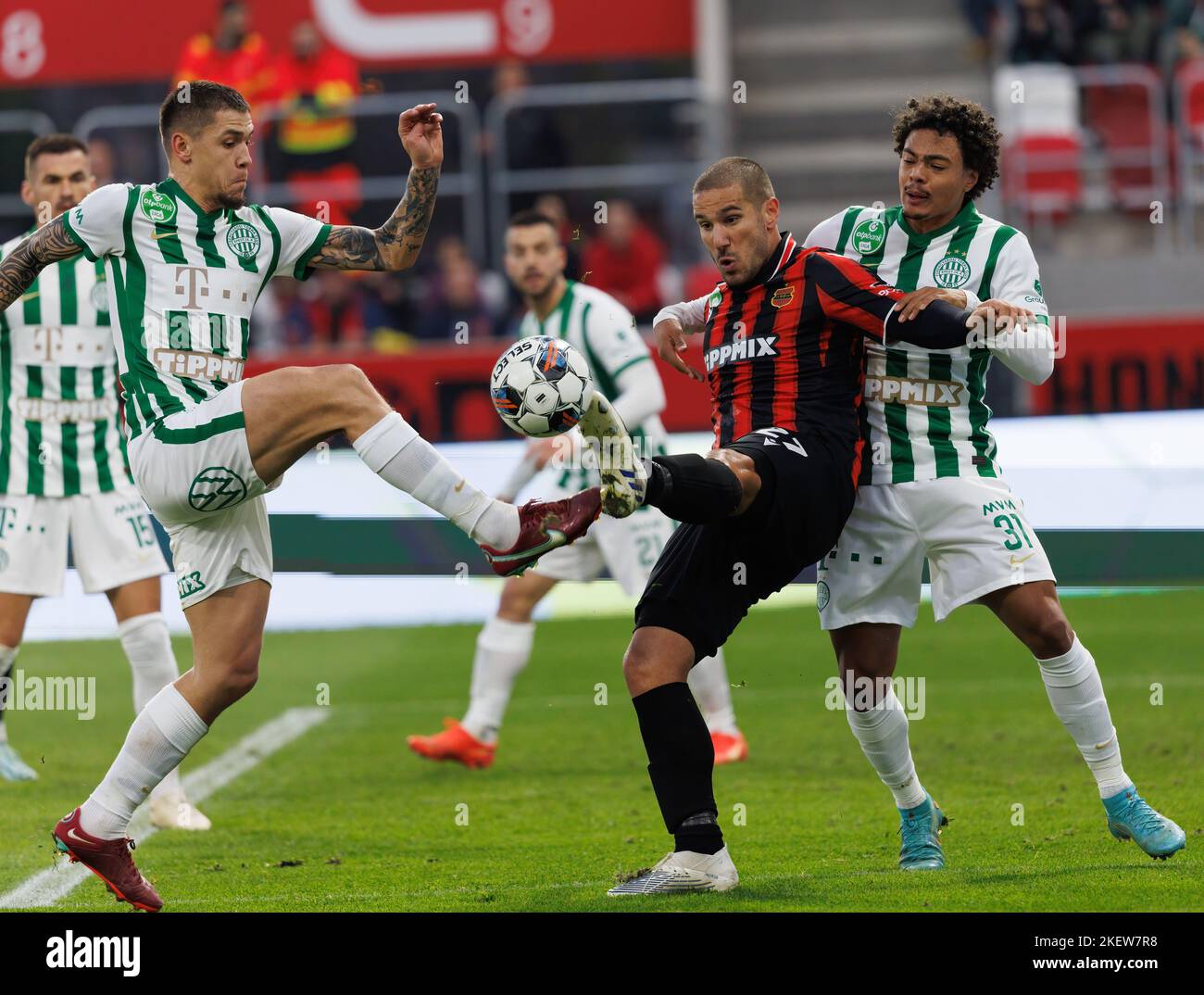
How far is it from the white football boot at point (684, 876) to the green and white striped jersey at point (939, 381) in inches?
50.1

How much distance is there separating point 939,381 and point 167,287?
234 cm

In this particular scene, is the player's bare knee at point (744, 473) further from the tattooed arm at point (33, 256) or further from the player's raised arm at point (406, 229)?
the tattooed arm at point (33, 256)

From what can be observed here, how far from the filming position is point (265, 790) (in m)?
7.57

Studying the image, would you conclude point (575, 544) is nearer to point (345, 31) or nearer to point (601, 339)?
point (601, 339)

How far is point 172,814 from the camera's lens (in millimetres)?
6793

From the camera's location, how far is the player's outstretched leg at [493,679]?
26.2 ft

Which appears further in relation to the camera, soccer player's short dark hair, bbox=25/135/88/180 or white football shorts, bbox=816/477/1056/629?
soccer player's short dark hair, bbox=25/135/88/180

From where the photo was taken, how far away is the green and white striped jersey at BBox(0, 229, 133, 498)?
Answer: 23.3 feet

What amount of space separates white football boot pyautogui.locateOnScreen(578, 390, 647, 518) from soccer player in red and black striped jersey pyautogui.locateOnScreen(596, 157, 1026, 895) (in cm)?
16

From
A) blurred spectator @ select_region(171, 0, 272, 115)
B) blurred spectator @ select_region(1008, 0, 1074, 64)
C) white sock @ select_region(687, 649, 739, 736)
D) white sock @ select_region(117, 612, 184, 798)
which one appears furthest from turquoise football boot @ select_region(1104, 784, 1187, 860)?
blurred spectator @ select_region(171, 0, 272, 115)

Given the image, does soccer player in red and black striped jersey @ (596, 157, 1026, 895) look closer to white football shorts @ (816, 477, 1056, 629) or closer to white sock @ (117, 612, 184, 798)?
white football shorts @ (816, 477, 1056, 629)

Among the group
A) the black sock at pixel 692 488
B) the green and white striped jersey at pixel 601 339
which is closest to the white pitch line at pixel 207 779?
the green and white striped jersey at pixel 601 339
